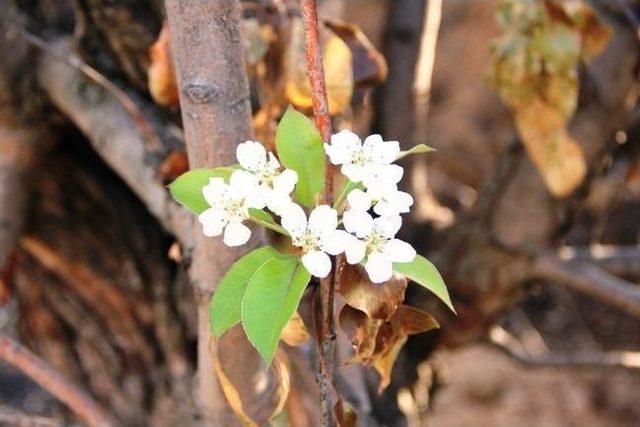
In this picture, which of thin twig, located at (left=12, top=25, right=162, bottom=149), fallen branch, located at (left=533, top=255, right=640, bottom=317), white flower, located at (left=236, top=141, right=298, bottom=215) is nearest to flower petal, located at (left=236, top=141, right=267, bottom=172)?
white flower, located at (left=236, top=141, right=298, bottom=215)

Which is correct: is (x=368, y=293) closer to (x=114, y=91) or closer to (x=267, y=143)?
(x=267, y=143)

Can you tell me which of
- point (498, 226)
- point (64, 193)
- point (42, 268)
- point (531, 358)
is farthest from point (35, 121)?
point (531, 358)

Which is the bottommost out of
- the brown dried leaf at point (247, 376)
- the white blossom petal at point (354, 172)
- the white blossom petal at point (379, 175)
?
the brown dried leaf at point (247, 376)

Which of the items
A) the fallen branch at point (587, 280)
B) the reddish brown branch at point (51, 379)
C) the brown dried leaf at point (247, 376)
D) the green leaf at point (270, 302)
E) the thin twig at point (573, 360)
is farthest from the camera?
the thin twig at point (573, 360)

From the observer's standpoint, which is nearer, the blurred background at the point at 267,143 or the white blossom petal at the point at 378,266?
the white blossom petal at the point at 378,266

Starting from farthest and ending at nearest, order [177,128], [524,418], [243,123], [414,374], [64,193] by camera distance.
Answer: [524,418]
[414,374]
[64,193]
[177,128]
[243,123]

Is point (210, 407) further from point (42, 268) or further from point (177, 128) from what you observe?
point (42, 268)

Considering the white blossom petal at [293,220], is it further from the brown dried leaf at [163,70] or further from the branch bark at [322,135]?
the brown dried leaf at [163,70]

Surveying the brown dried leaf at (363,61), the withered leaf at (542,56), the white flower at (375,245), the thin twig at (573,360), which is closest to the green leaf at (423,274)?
the white flower at (375,245)
